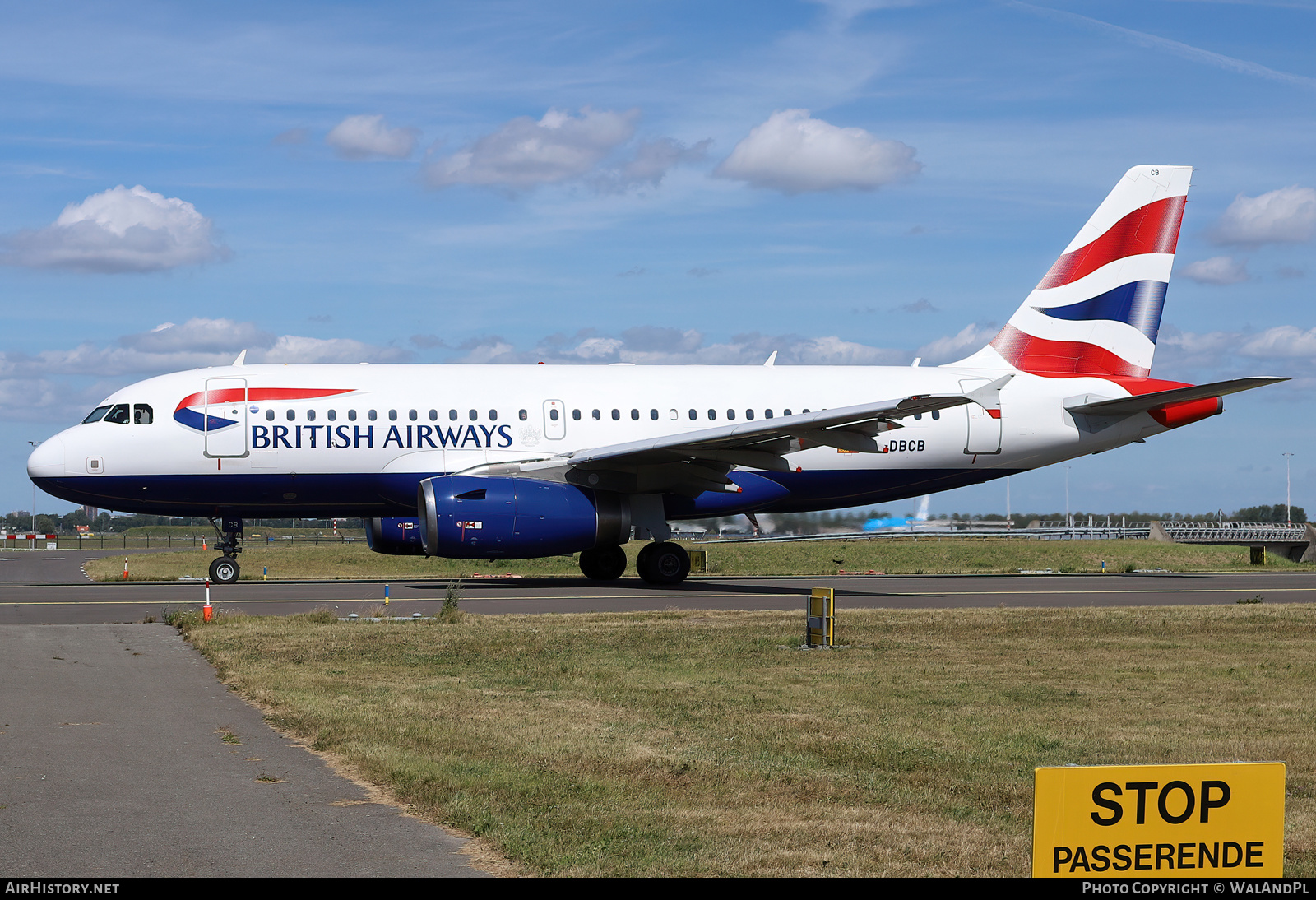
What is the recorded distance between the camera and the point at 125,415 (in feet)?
85.1

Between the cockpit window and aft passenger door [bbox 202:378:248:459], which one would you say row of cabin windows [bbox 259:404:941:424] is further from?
aft passenger door [bbox 202:378:248:459]

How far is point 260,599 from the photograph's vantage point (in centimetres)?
2255

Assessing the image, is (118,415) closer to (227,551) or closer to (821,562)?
(227,551)

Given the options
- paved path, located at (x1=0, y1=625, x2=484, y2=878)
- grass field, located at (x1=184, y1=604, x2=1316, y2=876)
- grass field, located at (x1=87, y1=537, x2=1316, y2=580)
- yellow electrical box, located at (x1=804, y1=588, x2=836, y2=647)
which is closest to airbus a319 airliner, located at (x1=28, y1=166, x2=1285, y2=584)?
grass field, located at (x1=184, y1=604, x2=1316, y2=876)

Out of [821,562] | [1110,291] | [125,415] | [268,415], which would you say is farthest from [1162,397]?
[125,415]

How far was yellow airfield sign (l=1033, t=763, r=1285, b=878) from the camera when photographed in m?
4.14

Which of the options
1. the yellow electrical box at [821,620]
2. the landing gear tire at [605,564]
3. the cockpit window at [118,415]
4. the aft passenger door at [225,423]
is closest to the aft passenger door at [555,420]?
the landing gear tire at [605,564]

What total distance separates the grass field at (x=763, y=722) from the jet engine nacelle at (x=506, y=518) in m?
4.79

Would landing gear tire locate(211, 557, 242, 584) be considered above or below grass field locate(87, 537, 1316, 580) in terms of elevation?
above

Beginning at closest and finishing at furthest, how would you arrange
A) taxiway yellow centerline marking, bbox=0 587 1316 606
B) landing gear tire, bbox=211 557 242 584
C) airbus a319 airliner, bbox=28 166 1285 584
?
taxiway yellow centerline marking, bbox=0 587 1316 606
airbus a319 airliner, bbox=28 166 1285 584
landing gear tire, bbox=211 557 242 584

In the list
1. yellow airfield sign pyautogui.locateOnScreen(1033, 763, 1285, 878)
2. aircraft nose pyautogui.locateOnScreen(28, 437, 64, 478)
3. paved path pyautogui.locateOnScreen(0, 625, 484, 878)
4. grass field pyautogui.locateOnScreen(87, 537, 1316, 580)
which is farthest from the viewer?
grass field pyautogui.locateOnScreen(87, 537, 1316, 580)

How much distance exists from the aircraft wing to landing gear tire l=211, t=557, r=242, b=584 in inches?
233

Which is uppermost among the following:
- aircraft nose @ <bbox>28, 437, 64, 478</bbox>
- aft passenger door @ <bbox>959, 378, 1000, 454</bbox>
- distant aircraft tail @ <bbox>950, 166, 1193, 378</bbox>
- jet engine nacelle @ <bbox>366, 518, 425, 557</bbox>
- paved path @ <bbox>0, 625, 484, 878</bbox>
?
distant aircraft tail @ <bbox>950, 166, 1193, 378</bbox>
